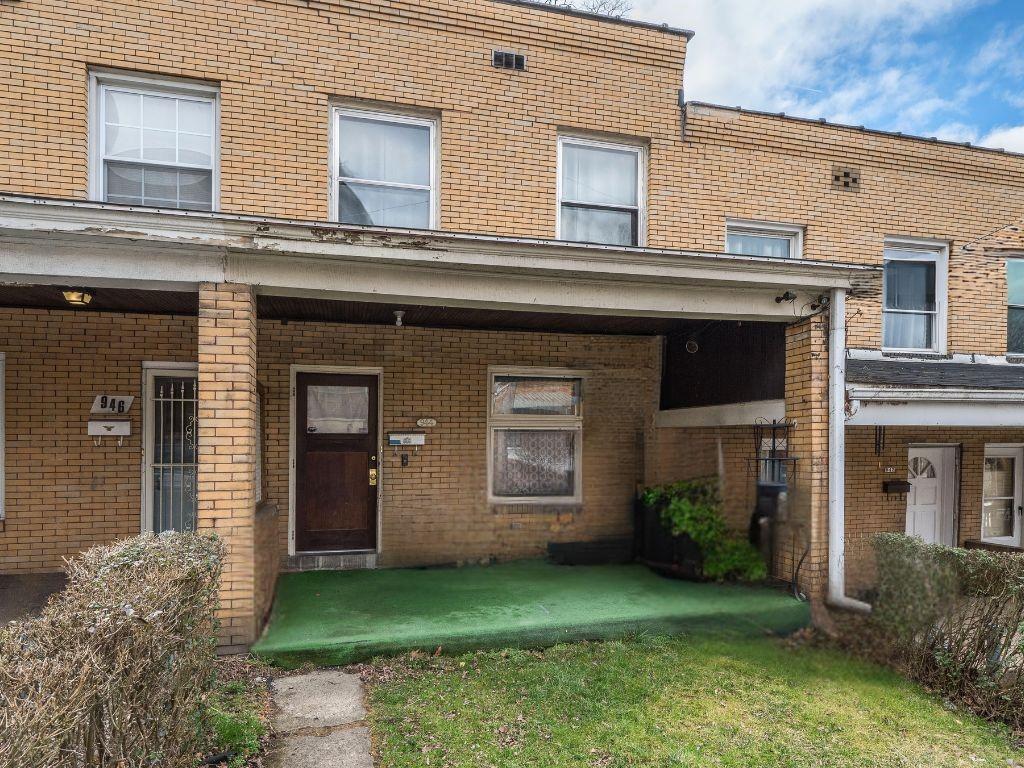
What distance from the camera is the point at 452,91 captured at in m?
6.63

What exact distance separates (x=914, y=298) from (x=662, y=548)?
17.2 ft

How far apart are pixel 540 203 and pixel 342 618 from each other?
4822mm

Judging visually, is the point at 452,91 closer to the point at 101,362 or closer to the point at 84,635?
the point at 101,362

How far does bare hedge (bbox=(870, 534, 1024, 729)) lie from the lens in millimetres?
4121

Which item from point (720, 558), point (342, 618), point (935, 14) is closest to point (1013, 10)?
point (935, 14)

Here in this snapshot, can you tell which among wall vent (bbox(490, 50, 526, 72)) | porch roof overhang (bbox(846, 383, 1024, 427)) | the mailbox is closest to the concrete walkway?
the mailbox

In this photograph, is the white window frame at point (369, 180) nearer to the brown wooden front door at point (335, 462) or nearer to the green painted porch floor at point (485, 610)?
the brown wooden front door at point (335, 462)

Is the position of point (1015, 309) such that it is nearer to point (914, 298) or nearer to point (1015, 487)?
point (914, 298)

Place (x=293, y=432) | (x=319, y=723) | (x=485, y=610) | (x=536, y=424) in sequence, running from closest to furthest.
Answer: (x=319, y=723) → (x=485, y=610) → (x=293, y=432) → (x=536, y=424)

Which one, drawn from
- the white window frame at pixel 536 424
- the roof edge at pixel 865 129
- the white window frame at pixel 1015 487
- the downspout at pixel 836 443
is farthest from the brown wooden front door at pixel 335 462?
the white window frame at pixel 1015 487

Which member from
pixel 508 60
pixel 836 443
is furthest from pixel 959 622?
pixel 508 60

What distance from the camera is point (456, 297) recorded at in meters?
4.81

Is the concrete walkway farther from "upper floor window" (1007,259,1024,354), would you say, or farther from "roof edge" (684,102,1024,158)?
"upper floor window" (1007,259,1024,354)

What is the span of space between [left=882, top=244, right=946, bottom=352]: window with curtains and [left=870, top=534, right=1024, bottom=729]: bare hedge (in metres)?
4.49
